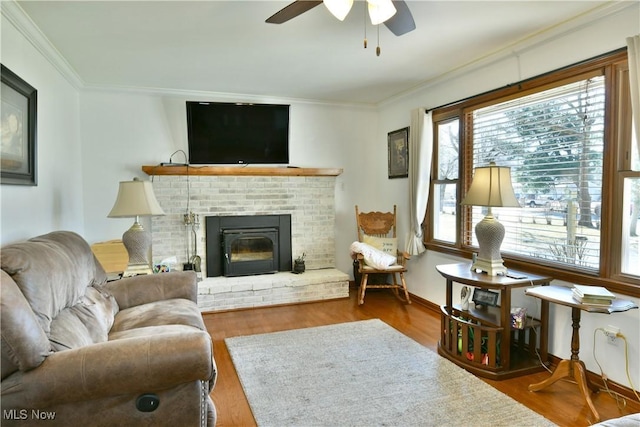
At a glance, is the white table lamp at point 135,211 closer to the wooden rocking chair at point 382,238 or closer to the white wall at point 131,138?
the white wall at point 131,138

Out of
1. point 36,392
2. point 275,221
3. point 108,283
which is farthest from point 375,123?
point 36,392

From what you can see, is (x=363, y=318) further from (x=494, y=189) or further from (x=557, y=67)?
(x=557, y=67)

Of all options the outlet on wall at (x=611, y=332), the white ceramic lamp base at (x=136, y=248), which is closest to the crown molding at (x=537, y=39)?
the outlet on wall at (x=611, y=332)

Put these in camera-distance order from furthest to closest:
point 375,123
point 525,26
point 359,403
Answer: point 375,123 → point 525,26 → point 359,403

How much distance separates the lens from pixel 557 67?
2.68 m

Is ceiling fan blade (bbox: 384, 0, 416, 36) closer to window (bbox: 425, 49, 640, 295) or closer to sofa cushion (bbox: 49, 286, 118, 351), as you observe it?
window (bbox: 425, 49, 640, 295)

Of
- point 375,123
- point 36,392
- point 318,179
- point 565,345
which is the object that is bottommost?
point 565,345

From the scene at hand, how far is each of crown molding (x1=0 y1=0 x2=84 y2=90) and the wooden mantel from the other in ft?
3.70

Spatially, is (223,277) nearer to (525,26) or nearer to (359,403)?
(359,403)

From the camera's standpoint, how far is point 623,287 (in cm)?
228

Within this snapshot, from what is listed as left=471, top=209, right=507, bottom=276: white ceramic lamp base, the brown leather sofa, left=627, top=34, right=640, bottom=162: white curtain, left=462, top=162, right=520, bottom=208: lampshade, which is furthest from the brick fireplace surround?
left=627, top=34, right=640, bottom=162: white curtain

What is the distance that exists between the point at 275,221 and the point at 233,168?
82 cm

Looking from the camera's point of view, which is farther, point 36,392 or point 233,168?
point 233,168

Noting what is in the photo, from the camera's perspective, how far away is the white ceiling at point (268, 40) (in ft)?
7.73
